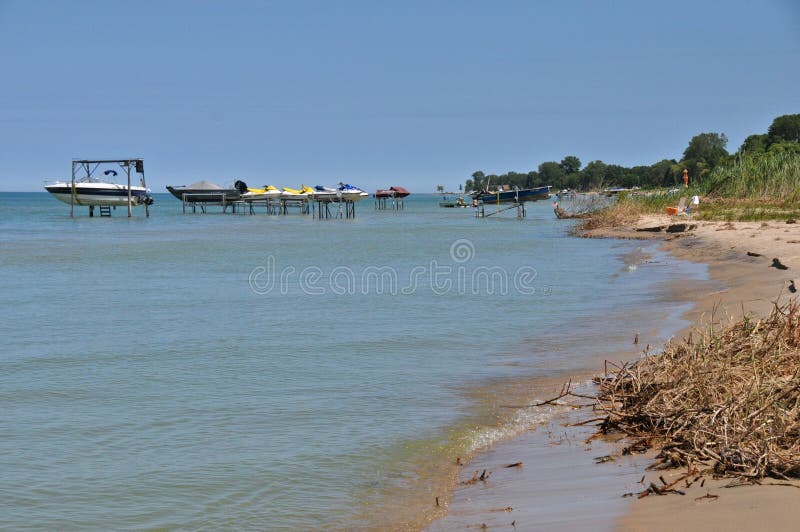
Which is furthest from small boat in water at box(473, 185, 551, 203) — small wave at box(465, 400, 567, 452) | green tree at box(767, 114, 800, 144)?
small wave at box(465, 400, 567, 452)

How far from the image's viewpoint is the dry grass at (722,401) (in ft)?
14.7

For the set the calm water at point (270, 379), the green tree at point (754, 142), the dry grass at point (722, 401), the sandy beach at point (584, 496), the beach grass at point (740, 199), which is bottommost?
the calm water at point (270, 379)

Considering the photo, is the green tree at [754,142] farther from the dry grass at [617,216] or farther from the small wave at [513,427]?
the small wave at [513,427]

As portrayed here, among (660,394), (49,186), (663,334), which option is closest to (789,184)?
(663,334)

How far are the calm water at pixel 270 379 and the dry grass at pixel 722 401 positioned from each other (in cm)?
139

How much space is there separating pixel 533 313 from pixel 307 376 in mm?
5779

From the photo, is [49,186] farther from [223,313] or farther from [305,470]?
[305,470]

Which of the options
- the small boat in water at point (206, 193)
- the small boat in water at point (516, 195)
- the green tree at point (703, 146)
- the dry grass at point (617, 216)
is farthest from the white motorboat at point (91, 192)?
the green tree at point (703, 146)

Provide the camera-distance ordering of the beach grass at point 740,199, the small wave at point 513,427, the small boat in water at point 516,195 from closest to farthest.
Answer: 1. the small wave at point 513,427
2. the beach grass at point 740,199
3. the small boat in water at point 516,195

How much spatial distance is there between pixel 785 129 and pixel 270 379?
89802 millimetres

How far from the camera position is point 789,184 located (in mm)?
34406

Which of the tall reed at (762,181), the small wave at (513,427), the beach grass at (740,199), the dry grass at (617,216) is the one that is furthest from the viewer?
the dry grass at (617,216)

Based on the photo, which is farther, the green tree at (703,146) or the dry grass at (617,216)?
the green tree at (703,146)

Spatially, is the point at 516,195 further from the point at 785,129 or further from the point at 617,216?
the point at 785,129
